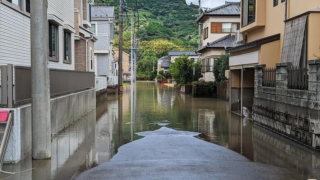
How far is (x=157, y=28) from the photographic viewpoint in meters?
93.2

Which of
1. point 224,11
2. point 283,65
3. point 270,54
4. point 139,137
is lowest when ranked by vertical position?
point 139,137

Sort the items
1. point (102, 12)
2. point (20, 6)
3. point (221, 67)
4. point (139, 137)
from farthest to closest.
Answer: point (102, 12) → point (221, 67) → point (20, 6) → point (139, 137)

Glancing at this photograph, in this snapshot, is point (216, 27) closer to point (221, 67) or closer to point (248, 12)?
point (221, 67)

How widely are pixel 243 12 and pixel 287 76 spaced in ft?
33.1

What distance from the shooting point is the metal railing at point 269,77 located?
14794 mm

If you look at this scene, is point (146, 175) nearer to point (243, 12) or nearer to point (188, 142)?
point (188, 142)

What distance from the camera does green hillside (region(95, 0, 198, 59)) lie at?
265 ft

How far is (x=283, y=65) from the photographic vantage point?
13047mm

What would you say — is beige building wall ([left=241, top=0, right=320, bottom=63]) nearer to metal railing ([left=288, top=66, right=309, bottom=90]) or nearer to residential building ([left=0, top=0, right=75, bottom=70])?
metal railing ([left=288, top=66, right=309, bottom=90])

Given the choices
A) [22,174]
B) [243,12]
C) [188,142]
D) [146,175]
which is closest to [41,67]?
[22,174]

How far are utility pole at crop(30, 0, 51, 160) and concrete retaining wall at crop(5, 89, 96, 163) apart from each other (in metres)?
0.28

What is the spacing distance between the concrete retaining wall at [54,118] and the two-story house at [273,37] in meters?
8.34

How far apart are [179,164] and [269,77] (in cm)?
801

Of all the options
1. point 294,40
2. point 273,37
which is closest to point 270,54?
point 273,37
